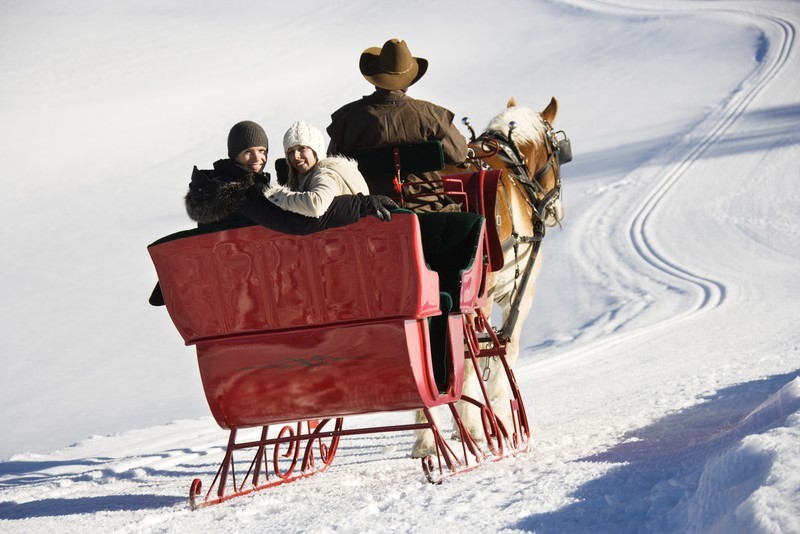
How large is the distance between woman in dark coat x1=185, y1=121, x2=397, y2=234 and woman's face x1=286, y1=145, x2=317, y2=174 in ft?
0.46

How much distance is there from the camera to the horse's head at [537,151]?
6.48 m

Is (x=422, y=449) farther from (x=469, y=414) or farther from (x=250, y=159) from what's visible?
(x=250, y=159)

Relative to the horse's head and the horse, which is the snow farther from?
the horse's head

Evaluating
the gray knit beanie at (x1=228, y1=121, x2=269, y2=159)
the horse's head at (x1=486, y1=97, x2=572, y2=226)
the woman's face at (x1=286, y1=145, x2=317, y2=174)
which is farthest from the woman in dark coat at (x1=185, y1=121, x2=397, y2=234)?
the horse's head at (x1=486, y1=97, x2=572, y2=226)

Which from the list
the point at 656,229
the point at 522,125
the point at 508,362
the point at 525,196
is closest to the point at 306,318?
the point at 508,362

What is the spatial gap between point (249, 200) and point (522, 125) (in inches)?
121

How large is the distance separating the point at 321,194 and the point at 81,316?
35.9ft

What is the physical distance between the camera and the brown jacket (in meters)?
5.29

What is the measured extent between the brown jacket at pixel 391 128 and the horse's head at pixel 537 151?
0.99 m

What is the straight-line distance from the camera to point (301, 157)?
441cm

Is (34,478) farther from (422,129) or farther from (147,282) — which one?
(147,282)

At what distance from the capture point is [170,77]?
32750 mm

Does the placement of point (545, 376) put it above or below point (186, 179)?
below

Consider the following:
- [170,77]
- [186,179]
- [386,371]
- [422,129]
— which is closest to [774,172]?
[186,179]
